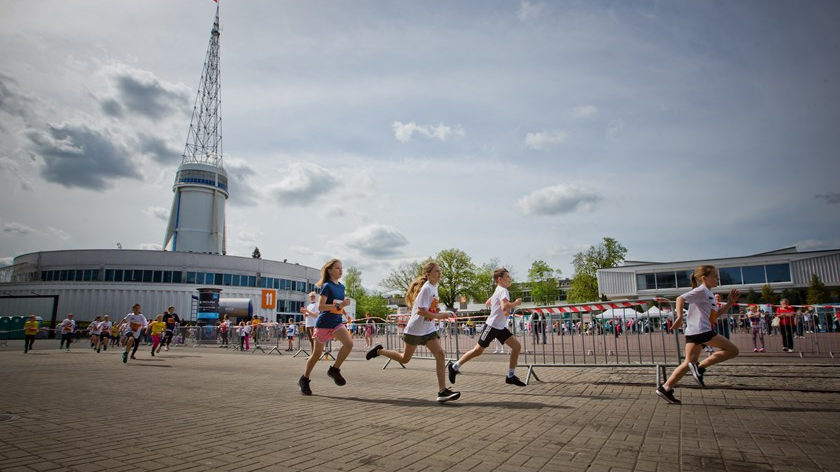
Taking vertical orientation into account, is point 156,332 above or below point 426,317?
below

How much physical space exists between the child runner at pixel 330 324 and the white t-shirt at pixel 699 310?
4.83 metres

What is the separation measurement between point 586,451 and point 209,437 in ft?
11.2

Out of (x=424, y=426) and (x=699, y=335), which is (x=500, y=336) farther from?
(x=424, y=426)

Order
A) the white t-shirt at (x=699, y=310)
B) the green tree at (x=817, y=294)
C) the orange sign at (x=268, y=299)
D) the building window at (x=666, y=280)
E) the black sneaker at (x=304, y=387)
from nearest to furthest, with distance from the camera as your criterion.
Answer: the white t-shirt at (x=699, y=310) → the black sneaker at (x=304, y=387) → the orange sign at (x=268, y=299) → the green tree at (x=817, y=294) → the building window at (x=666, y=280)

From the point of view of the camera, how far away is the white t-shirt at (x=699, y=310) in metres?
6.02

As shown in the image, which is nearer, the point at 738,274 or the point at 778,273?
the point at 778,273

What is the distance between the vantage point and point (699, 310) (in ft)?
20.0

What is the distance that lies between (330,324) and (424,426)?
2.78 metres

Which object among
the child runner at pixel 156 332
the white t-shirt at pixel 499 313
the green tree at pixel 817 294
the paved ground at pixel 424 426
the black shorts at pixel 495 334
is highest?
the green tree at pixel 817 294

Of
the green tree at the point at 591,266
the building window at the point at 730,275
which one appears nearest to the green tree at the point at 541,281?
the green tree at the point at 591,266

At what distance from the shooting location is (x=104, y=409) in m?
5.75

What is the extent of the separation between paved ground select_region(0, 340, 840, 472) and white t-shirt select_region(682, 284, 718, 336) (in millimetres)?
972

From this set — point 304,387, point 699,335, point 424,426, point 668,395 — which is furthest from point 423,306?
point 699,335

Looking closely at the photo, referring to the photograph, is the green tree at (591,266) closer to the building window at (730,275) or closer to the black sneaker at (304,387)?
the building window at (730,275)
